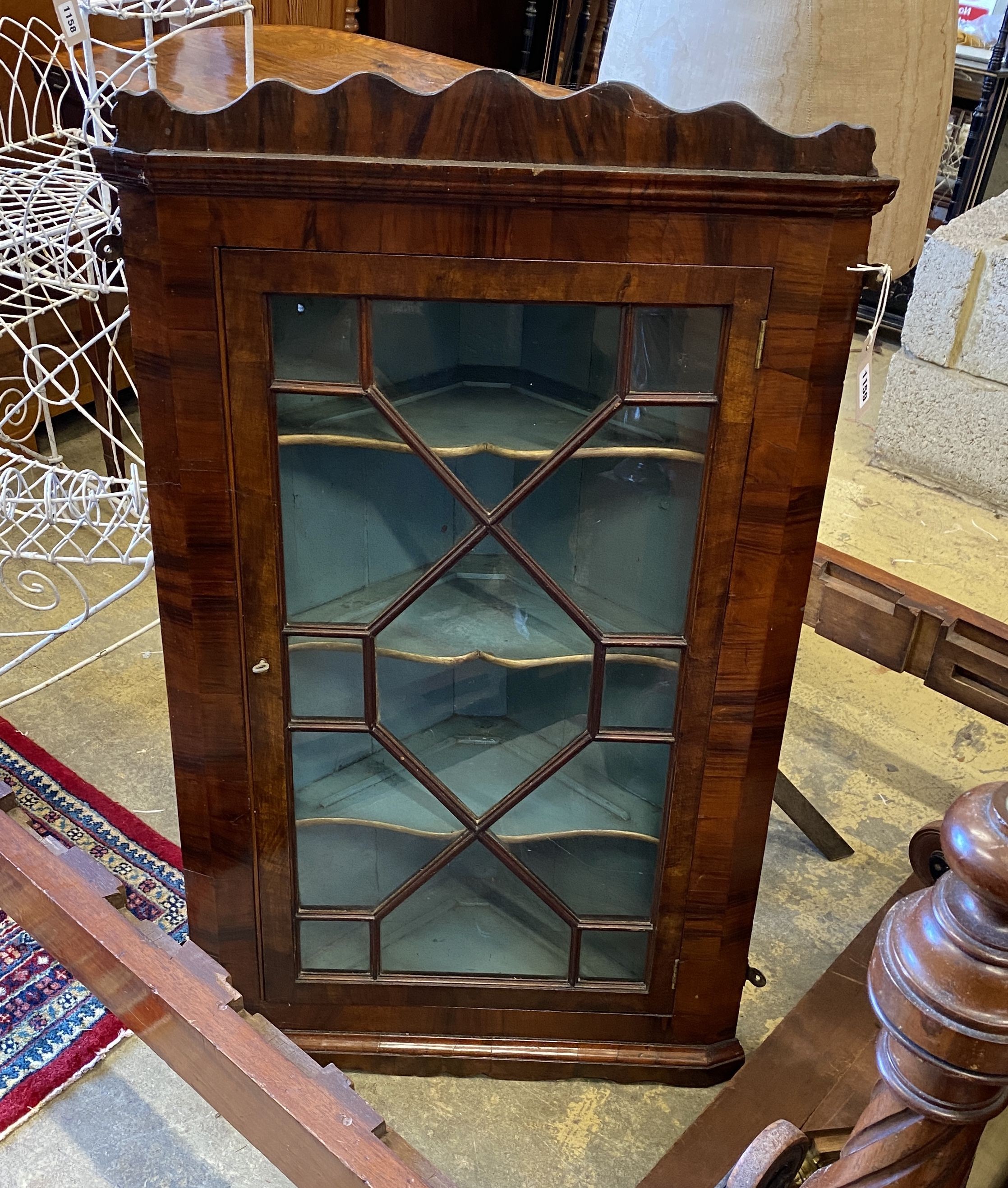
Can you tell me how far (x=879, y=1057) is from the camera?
531 millimetres

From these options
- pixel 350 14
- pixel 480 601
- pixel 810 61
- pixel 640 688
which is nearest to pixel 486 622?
pixel 480 601

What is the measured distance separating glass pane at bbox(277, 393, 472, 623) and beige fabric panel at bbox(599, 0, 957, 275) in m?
0.36

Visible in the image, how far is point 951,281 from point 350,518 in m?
1.97

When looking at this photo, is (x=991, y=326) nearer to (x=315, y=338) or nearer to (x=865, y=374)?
(x=865, y=374)

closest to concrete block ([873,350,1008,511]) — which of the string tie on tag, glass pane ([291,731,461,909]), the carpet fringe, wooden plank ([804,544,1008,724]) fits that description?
wooden plank ([804,544,1008,724])

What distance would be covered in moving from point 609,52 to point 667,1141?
1153 mm

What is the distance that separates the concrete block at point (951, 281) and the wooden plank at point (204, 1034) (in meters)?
2.22

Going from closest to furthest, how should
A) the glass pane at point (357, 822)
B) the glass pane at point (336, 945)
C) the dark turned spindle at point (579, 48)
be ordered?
the glass pane at point (357, 822) < the glass pane at point (336, 945) < the dark turned spindle at point (579, 48)

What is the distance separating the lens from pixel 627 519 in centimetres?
105

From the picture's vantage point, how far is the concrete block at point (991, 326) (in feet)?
8.11

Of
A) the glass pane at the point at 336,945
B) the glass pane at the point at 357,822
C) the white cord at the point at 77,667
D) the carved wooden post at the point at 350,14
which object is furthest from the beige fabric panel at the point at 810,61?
the carved wooden post at the point at 350,14

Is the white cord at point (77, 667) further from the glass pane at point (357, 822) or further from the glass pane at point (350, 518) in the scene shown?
the glass pane at point (350, 518)

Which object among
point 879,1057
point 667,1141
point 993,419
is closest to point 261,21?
point 993,419

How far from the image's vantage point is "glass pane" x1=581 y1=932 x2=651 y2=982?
1284 millimetres
